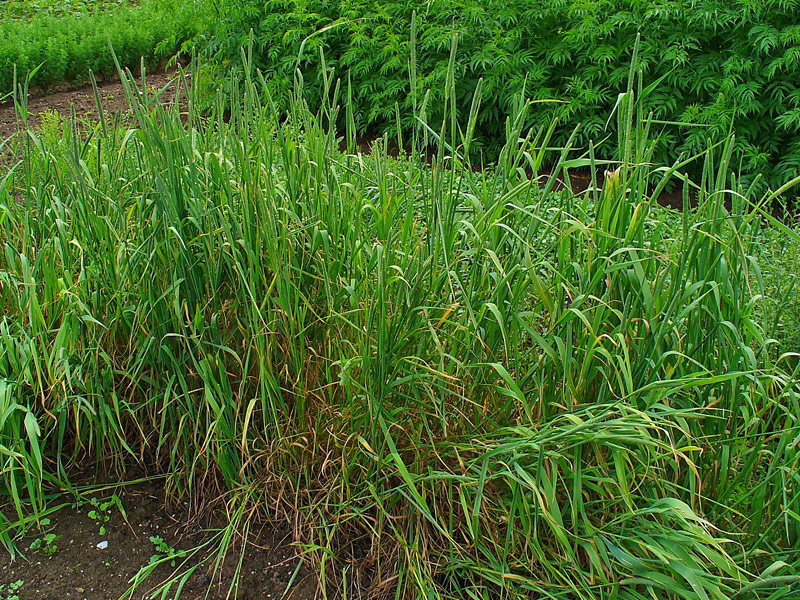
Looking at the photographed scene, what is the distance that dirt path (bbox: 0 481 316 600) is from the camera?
2.10 meters

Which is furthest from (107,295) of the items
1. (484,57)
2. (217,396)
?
(484,57)

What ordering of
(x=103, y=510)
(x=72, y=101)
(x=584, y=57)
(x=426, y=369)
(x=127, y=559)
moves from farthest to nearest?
(x=72, y=101), (x=584, y=57), (x=103, y=510), (x=127, y=559), (x=426, y=369)

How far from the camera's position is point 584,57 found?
5.06 meters

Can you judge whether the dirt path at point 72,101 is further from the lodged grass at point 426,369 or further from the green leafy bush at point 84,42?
the lodged grass at point 426,369

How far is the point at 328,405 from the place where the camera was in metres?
2.21

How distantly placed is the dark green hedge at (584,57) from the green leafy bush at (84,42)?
1.60 metres

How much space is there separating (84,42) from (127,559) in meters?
6.99

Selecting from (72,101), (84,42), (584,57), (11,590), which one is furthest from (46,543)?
(84,42)

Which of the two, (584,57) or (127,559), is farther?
(584,57)

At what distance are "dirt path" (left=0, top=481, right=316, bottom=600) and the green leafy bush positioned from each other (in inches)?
199

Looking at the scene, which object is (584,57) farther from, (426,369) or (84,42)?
(84,42)

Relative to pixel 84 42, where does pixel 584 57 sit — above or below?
above

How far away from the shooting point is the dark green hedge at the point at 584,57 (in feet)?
15.3

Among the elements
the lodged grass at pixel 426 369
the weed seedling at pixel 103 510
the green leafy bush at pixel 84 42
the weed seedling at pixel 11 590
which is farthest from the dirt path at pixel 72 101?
the weed seedling at pixel 11 590
